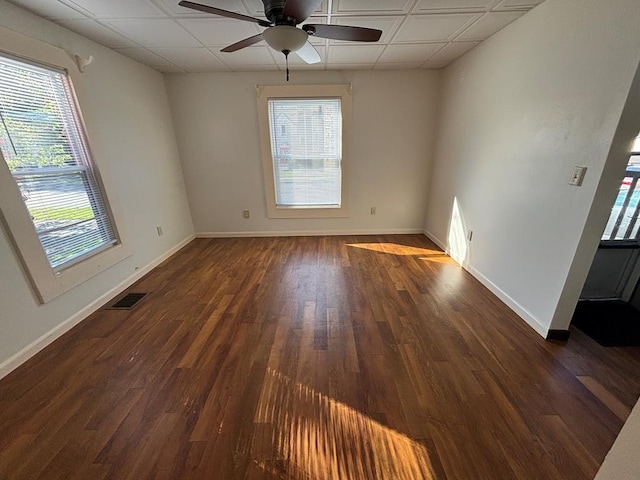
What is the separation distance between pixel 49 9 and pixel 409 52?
10.2ft

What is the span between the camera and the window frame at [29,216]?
174 centimetres

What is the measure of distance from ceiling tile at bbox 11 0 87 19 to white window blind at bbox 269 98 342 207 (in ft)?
6.82

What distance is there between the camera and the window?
143 inches

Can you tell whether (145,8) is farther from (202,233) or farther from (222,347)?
(202,233)

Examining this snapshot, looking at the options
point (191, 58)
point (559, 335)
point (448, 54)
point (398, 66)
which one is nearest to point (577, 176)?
point (559, 335)

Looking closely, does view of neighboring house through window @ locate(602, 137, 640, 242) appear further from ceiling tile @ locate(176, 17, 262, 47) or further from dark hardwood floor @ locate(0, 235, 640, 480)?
ceiling tile @ locate(176, 17, 262, 47)

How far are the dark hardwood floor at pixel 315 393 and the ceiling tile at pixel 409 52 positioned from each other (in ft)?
8.26

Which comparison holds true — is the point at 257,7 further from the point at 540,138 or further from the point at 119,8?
the point at 540,138

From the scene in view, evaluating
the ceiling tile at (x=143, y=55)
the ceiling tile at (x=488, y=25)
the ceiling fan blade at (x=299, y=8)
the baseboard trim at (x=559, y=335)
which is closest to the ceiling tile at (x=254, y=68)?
the ceiling tile at (x=143, y=55)

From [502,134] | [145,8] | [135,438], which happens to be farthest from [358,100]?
[135,438]

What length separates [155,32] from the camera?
2268 mm

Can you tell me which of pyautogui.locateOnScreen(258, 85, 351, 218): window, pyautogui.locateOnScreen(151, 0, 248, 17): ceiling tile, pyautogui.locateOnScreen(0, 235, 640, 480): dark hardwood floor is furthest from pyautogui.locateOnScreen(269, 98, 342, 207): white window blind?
pyautogui.locateOnScreen(0, 235, 640, 480): dark hardwood floor

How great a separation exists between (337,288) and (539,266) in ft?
5.50

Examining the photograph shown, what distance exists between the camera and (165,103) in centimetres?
357
